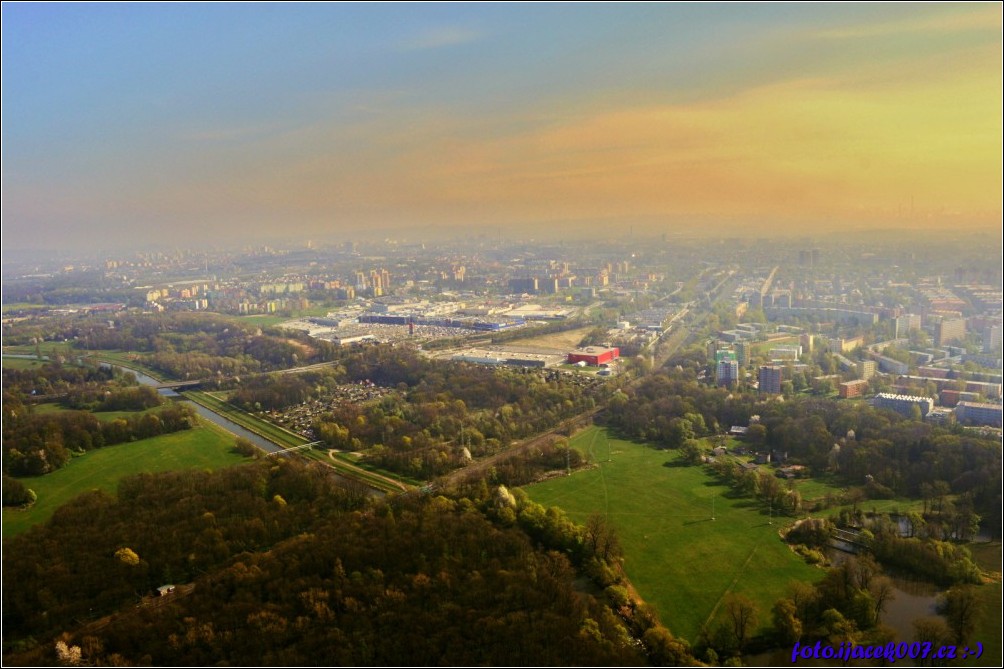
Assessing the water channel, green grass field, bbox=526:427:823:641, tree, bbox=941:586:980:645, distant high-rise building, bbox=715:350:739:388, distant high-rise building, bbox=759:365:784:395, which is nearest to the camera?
tree, bbox=941:586:980:645

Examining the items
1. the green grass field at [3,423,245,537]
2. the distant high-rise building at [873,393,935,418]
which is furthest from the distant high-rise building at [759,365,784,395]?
the green grass field at [3,423,245,537]

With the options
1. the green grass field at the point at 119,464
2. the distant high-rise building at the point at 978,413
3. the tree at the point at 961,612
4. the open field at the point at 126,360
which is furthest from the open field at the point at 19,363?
the distant high-rise building at the point at 978,413

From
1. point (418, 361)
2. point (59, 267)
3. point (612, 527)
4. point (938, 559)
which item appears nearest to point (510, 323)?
point (418, 361)

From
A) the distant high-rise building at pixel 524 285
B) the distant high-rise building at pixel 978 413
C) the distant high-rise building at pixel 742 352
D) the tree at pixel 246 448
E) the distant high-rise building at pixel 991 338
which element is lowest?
the tree at pixel 246 448

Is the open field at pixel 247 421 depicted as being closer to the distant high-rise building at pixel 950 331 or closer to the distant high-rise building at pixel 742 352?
the distant high-rise building at pixel 742 352

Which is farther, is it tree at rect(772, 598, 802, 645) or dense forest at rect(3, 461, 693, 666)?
tree at rect(772, 598, 802, 645)

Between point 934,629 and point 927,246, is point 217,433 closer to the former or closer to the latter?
point 934,629

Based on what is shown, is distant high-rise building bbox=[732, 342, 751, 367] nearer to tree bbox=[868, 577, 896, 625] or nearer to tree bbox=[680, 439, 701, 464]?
tree bbox=[680, 439, 701, 464]
